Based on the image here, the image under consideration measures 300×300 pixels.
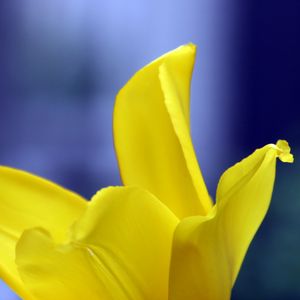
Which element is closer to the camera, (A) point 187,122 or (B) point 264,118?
(A) point 187,122

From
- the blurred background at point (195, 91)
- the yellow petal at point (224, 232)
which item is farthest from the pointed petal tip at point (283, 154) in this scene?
the blurred background at point (195, 91)

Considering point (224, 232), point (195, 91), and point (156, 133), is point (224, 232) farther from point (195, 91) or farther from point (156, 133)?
point (195, 91)

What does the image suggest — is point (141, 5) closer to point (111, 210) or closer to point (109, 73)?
point (109, 73)

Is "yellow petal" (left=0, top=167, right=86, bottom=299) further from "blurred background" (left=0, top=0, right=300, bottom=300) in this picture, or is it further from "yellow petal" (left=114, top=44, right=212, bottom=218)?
"blurred background" (left=0, top=0, right=300, bottom=300)

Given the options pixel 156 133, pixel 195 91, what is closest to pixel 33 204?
pixel 156 133

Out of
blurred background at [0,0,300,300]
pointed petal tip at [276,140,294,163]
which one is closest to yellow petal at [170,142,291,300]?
pointed petal tip at [276,140,294,163]

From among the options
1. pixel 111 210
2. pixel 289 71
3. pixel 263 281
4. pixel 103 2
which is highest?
pixel 103 2

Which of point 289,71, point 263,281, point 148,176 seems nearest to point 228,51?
point 289,71

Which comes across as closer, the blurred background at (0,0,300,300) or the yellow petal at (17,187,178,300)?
the yellow petal at (17,187,178,300)
